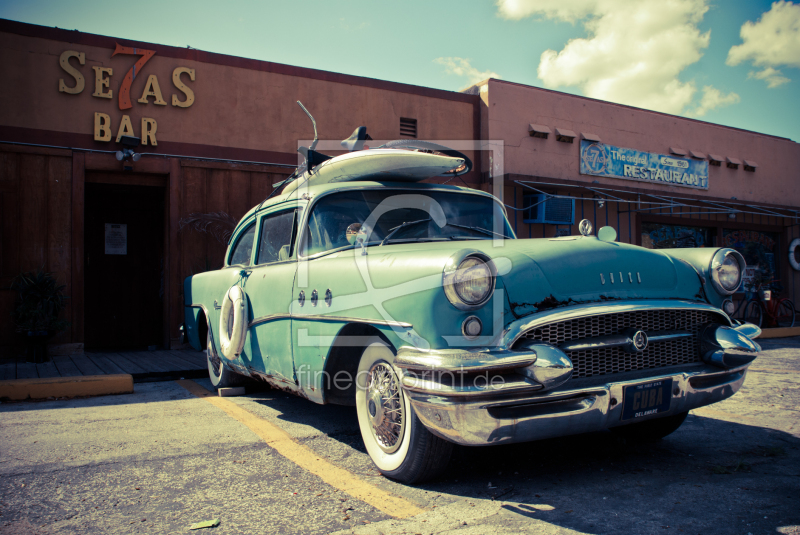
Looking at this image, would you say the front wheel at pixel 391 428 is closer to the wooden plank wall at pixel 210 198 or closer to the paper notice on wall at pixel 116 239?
the wooden plank wall at pixel 210 198

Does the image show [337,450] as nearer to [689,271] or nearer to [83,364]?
[689,271]

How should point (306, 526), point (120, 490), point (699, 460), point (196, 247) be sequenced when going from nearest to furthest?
point (306, 526), point (120, 490), point (699, 460), point (196, 247)

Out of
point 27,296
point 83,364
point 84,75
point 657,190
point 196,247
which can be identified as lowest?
point 83,364

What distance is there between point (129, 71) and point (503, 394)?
7.94m

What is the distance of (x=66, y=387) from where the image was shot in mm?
5250

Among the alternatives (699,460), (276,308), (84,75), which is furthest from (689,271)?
(84,75)

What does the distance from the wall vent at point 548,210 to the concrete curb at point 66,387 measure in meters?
7.74

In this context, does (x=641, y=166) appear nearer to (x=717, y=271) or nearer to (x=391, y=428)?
(x=717, y=271)

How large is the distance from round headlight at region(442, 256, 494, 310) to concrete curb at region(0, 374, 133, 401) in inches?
169

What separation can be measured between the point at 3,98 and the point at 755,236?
16590mm

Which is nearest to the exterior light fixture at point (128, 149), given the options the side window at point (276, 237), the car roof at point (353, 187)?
the side window at point (276, 237)

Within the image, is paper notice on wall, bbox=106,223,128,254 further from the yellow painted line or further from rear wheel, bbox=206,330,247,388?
the yellow painted line

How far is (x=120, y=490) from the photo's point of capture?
2754 millimetres

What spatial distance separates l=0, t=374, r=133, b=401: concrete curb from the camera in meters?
5.04
